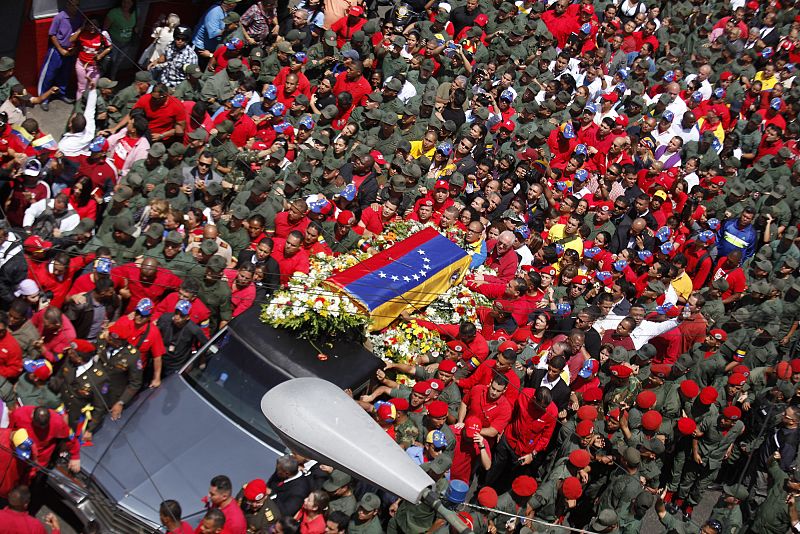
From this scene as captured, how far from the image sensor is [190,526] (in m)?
9.52

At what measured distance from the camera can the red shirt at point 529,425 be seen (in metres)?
11.2

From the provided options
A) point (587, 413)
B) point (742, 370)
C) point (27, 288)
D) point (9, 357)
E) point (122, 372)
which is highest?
point (587, 413)

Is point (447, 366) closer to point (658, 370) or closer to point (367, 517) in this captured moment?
point (367, 517)

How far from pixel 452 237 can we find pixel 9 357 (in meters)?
5.61

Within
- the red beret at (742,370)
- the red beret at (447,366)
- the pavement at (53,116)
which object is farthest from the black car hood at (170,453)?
the pavement at (53,116)

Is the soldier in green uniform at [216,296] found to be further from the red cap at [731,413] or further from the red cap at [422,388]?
the red cap at [731,413]

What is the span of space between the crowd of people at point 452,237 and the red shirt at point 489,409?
3 centimetres

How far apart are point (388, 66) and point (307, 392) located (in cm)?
1096

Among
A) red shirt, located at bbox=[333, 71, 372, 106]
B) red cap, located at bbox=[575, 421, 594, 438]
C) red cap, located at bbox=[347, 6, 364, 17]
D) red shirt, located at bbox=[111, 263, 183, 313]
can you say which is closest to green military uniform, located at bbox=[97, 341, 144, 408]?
red shirt, located at bbox=[111, 263, 183, 313]

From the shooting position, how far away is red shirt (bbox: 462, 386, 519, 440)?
441 inches

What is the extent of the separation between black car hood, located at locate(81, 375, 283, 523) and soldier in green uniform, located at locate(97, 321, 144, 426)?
0.12 m

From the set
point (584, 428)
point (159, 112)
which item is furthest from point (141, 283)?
point (584, 428)

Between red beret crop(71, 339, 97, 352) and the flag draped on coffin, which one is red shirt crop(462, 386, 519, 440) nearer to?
the flag draped on coffin

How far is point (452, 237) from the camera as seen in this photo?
13609 mm
